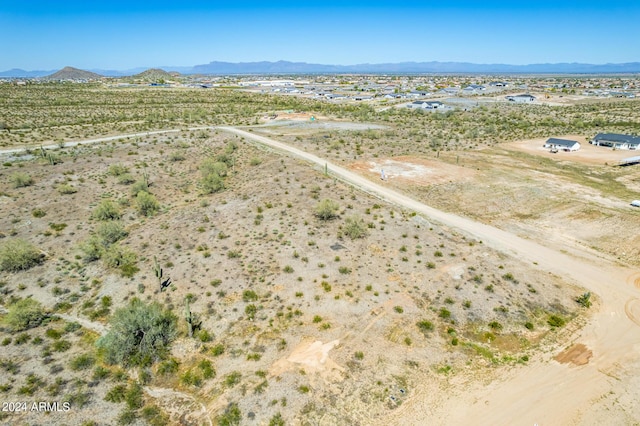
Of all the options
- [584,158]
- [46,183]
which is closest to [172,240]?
[46,183]

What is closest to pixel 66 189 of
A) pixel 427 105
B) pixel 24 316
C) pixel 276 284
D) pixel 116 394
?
pixel 24 316

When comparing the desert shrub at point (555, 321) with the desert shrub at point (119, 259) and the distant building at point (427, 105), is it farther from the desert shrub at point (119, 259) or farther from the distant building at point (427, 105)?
the distant building at point (427, 105)

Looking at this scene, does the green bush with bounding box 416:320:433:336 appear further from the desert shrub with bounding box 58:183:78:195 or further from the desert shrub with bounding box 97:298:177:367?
the desert shrub with bounding box 58:183:78:195

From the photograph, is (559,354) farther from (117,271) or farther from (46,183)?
(46,183)

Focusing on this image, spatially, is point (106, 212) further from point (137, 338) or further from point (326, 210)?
point (326, 210)

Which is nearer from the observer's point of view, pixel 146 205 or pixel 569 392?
pixel 569 392

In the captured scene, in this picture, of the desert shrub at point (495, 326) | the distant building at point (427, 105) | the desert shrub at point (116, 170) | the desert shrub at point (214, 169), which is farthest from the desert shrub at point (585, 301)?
the distant building at point (427, 105)
